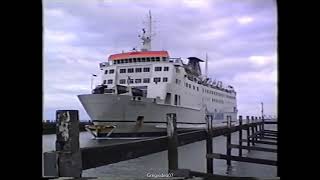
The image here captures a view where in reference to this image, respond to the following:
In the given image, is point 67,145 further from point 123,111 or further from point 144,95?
point 144,95

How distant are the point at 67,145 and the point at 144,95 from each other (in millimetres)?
31690

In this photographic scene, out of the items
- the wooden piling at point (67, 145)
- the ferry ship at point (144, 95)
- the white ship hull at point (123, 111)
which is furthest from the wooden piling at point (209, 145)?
the white ship hull at point (123, 111)

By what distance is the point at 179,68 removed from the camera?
38531 millimetres

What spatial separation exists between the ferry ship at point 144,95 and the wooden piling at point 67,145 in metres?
23.3

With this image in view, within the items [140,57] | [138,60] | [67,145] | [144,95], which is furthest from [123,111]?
[67,145]

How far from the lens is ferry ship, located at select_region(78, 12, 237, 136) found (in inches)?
1280

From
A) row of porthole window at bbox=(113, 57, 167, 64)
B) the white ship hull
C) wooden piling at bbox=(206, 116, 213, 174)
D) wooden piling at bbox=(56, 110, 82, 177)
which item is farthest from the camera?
row of porthole window at bbox=(113, 57, 167, 64)

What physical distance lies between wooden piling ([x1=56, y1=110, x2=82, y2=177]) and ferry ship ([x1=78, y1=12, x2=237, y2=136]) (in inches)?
917

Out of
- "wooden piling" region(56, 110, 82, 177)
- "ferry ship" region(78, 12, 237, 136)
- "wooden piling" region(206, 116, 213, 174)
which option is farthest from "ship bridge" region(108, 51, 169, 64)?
"wooden piling" region(56, 110, 82, 177)

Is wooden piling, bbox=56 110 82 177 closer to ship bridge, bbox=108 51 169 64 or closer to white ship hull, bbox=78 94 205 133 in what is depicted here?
white ship hull, bbox=78 94 205 133
